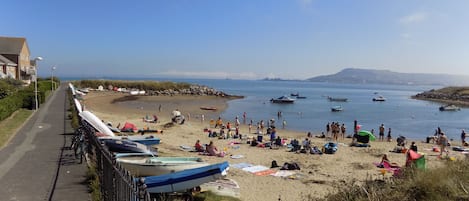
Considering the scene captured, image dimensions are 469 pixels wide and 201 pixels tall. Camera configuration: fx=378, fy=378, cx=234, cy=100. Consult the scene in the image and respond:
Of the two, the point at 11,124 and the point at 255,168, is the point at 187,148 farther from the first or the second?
the point at 11,124

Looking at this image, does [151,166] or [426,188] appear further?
[151,166]

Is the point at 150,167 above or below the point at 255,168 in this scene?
above

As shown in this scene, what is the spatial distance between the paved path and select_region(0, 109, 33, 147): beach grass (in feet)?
1.01

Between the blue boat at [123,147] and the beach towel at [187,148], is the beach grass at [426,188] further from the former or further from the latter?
the beach towel at [187,148]

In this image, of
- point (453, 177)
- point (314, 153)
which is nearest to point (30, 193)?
point (453, 177)

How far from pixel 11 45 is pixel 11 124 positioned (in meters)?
54.7

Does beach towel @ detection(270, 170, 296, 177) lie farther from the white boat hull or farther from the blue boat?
the white boat hull

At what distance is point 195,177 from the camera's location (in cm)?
1093

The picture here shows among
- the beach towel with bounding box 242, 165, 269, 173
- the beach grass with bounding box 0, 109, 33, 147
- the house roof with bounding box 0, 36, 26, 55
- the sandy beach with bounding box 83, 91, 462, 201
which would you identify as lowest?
the sandy beach with bounding box 83, 91, 462, 201

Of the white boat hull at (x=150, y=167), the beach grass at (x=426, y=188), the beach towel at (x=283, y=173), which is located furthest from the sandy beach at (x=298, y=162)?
the white boat hull at (x=150, y=167)

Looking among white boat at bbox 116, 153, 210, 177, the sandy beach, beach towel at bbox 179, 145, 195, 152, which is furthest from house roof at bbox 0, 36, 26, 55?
white boat at bbox 116, 153, 210, 177

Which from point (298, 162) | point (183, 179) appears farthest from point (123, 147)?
point (298, 162)

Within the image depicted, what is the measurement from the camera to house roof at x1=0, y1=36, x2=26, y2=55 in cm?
6506

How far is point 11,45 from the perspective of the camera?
2608 inches
